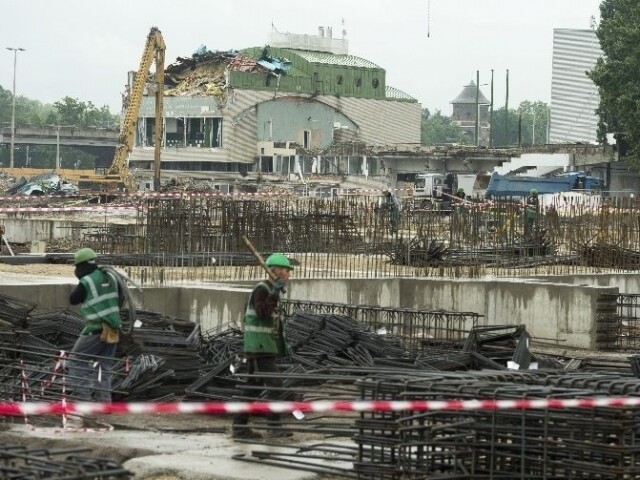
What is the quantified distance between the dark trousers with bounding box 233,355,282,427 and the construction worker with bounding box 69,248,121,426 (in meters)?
1.24

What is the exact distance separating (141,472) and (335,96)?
86014 mm

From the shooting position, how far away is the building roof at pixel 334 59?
322 feet

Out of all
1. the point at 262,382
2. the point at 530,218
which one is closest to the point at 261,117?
the point at 530,218

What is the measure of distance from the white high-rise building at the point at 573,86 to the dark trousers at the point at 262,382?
3359 inches

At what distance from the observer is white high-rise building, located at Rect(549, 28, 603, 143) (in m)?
97.1

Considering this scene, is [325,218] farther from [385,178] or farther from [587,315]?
[385,178]

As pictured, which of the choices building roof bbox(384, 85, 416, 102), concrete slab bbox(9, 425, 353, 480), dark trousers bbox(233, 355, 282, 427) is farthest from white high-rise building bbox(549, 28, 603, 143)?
concrete slab bbox(9, 425, 353, 480)

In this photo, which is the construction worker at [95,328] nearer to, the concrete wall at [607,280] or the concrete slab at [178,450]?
the concrete slab at [178,450]

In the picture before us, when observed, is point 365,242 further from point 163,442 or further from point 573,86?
point 573,86

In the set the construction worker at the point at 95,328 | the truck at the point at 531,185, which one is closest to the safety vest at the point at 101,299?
the construction worker at the point at 95,328

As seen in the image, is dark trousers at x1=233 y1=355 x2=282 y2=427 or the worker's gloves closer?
dark trousers at x1=233 y1=355 x2=282 y2=427

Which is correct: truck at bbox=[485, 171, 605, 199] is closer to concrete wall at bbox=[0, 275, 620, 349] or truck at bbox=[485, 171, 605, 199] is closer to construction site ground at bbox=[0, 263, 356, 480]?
concrete wall at bbox=[0, 275, 620, 349]

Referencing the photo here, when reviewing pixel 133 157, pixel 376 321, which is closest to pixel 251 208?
pixel 376 321

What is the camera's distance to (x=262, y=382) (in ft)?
43.4
